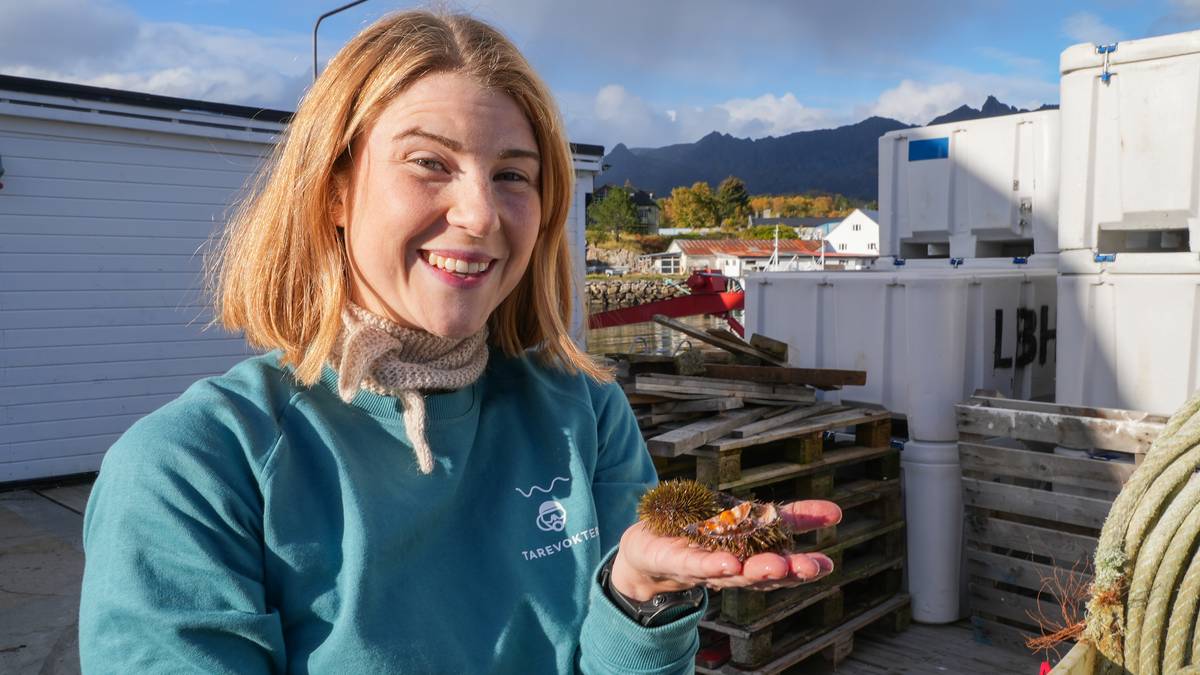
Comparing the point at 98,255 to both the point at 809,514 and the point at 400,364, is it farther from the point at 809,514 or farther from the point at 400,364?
the point at 809,514

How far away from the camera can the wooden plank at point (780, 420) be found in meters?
4.74

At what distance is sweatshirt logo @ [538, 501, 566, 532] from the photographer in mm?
1825

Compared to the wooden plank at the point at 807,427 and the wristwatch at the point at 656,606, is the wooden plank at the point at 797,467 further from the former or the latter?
the wristwatch at the point at 656,606

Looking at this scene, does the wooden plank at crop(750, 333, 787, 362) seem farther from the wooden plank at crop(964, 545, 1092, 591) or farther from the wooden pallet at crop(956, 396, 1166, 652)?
the wooden plank at crop(964, 545, 1092, 591)

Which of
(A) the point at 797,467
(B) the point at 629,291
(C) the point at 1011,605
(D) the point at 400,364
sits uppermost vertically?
(D) the point at 400,364

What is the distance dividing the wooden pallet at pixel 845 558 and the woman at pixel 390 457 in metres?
2.78

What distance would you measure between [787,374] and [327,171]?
3.94 meters

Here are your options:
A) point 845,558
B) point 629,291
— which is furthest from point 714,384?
point 629,291

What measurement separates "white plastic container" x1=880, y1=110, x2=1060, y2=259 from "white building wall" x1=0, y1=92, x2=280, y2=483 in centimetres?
617

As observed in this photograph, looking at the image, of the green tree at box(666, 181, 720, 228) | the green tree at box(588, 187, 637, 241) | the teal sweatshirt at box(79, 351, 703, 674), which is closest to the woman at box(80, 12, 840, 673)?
the teal sweatshirt at box(79, 351, 703, 674)

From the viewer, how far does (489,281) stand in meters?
1.80

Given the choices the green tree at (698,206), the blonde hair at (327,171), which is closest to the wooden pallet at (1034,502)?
the blonde hair at (327,171)

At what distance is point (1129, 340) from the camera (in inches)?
196

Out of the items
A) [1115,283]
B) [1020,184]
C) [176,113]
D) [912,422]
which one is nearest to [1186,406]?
[1115,283]
